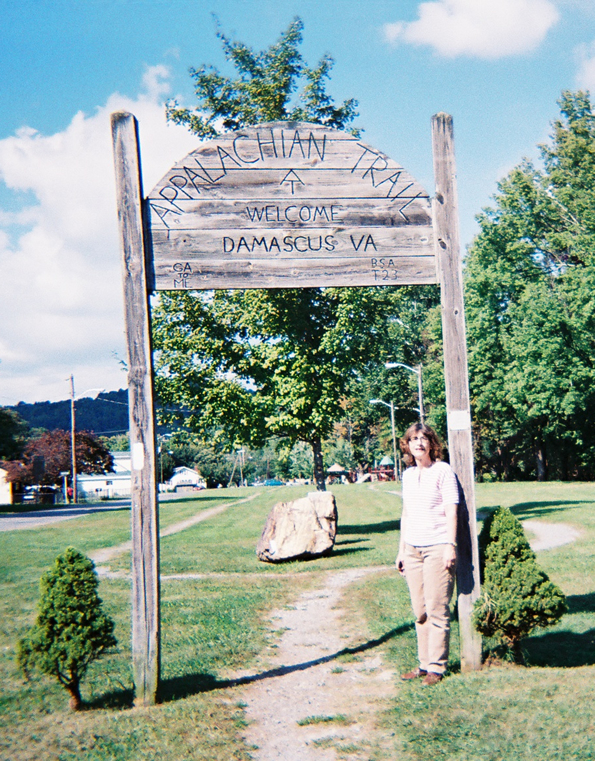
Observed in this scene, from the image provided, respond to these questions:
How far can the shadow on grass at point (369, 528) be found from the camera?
63.2ft

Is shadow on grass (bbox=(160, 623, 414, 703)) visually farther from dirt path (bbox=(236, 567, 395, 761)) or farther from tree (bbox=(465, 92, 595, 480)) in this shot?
tree (bbox=(465, 92, 595, 480))

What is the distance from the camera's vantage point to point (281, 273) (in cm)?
607

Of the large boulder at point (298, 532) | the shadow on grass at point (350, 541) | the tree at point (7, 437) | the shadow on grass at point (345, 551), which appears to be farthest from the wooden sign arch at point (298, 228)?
the tree at point (7, 437)

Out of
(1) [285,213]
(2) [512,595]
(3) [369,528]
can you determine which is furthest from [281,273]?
(3) [369,528]

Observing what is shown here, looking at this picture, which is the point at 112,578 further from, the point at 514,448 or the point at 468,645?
the point at 514,448

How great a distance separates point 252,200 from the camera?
6113mm

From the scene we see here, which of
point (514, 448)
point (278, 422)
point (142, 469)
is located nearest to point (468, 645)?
point (142, 469)

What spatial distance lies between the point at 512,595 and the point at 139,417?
3249mm

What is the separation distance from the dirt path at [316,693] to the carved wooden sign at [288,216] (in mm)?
3275

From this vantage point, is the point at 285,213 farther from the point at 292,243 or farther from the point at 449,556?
the point at 449,556

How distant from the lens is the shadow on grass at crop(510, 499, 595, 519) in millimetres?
21125

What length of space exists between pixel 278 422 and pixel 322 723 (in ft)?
33.4

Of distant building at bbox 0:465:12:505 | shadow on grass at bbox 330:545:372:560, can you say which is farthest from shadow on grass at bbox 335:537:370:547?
distant building at bbox 0:465:12:505

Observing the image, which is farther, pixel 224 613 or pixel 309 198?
pixel 224 613
